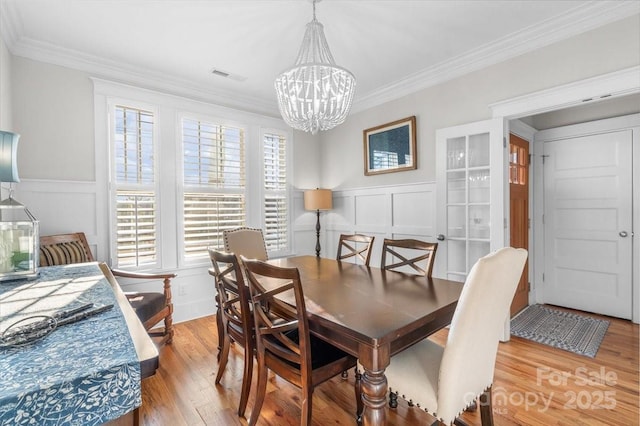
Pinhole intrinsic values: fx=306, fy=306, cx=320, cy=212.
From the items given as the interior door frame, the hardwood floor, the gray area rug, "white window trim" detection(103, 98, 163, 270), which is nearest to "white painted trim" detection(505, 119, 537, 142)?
the interior door frame

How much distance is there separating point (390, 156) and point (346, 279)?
2122 millimetres

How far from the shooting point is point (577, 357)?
2.55 meters

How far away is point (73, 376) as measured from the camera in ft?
2.02

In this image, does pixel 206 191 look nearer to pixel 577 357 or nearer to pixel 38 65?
pixel 38 65

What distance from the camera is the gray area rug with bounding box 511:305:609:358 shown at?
2.77 m

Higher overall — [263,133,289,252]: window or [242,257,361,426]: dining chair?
[263,133,289,252]: window

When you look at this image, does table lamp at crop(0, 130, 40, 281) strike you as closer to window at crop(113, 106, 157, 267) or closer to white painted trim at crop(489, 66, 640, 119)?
window at crop(113, 106, 157, 267)

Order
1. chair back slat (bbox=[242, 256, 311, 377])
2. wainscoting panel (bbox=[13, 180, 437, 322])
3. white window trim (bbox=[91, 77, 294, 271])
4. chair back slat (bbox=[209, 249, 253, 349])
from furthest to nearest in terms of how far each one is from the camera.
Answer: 1. white window trim (bbox=[91, 77, 294, 271])
2. wainscoting panel (bbox=[13, 180, 437, 322])
3. chair back slat (bbox=[209, 249, 253, 349])
4. chair back slat (bbox=[242, 256, 311, 377])

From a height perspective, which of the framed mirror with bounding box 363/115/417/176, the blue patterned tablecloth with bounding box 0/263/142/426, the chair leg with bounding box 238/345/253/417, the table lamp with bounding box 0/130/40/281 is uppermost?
the framed mirror with bounding box 363/115/417/176

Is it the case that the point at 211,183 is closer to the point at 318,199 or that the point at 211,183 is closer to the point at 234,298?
the point at 318,199

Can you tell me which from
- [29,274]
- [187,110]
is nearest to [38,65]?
[187,110]

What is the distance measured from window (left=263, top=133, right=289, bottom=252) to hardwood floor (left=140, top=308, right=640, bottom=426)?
1783 millimetres

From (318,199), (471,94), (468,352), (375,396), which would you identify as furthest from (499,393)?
(318,199)

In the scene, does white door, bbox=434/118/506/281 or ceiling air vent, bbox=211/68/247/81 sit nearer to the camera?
white door, bbox=434/118/506/281
